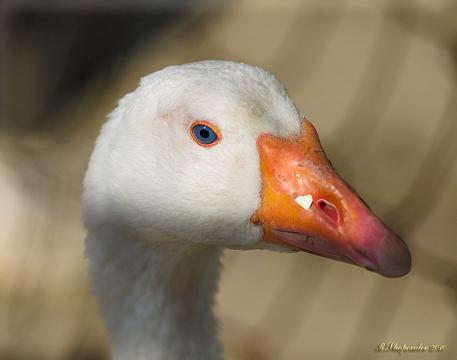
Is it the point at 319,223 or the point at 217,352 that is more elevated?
the point at 319,223

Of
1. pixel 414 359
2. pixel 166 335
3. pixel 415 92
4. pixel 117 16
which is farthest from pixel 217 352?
pixel 117 16

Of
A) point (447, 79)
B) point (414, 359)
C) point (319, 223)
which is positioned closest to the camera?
point (319, 223)

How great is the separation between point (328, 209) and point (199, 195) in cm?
21

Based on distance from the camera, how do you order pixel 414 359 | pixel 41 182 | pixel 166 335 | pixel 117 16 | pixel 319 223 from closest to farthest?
1. pixel 319 223
2. pixel 166 335
3. pixel 414 359
4. pixel 41 182
5. pixel 117 16

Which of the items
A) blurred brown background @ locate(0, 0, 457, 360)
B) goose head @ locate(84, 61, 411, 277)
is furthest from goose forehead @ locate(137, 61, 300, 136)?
blurred brown background @ locate(0, 0, 457, 360)

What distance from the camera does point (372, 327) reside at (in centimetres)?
261

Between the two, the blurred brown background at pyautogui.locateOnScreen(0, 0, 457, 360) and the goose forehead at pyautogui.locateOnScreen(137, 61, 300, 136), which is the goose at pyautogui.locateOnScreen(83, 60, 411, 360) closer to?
the goose forehead at pyautogui.locateOnScreen(137, 61, 300, 136)

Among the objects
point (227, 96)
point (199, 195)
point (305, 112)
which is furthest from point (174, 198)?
point (305, 112)

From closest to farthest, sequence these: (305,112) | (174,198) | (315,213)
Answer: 1. (315,213)
2. (174,198)
3. (305,112)

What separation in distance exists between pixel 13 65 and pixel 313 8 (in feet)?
4.52

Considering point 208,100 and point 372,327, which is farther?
point 372,327

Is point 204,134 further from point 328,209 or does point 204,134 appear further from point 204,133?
point 328,209

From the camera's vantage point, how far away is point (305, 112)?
128 inches

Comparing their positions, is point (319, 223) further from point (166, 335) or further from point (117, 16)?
point (117, 16)
